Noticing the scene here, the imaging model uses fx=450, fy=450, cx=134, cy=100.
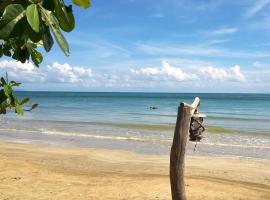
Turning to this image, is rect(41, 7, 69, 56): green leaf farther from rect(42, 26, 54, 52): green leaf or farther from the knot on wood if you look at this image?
the knot on wood

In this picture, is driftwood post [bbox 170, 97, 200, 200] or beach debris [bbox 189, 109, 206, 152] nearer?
driftwood post [bbox 170, 97, 200, 200]

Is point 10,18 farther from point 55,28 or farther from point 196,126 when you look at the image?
point 196,126

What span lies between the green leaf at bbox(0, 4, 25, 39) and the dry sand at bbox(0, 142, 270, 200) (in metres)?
7.27

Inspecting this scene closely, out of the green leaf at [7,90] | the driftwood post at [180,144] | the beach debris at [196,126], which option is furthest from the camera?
the beach debris at [196,126]

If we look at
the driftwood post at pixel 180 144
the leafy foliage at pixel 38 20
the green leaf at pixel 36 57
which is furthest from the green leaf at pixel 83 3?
the driftwood post at pixel 180 144

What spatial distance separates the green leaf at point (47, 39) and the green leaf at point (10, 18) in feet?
0.36

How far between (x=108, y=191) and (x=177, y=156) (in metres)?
3.41

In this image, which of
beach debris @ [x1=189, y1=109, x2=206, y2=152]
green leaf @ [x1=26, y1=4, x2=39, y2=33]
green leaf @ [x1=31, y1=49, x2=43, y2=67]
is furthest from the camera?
beach debris @ [x1=189, y1=109, x2=206, y2=152]

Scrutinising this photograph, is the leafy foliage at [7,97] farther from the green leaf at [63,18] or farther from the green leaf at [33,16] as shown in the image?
the green leaf at [33,16]

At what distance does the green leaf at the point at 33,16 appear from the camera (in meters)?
1.33

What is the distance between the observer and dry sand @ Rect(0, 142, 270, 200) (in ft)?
29.0

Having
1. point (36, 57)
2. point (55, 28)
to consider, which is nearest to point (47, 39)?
point (55, 28)

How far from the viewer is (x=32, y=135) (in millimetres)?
20891

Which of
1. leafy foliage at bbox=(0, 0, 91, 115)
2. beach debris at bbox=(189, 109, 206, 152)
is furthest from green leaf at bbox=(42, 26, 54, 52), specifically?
beach debris at bbox=(189, 109, 206, 152)
